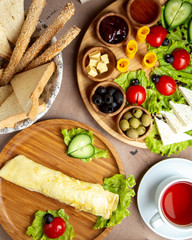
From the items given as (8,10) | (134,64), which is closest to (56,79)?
(8,10)

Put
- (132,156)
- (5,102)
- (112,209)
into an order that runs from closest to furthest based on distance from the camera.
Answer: (5,102), (112,209), (132,156)

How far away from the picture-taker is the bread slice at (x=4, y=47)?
134 cm

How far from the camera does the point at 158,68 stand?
182cm

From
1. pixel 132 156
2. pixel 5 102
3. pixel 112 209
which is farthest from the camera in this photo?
pixel 132 156

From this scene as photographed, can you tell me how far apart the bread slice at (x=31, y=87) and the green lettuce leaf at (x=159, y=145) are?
0.83 m

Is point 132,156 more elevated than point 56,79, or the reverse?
point 56,79

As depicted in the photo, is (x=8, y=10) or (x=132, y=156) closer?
(x=8, y=10)

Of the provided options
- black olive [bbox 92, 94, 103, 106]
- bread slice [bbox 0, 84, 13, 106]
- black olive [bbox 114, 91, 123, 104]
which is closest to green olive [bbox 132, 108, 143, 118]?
black olive [bbox 114, 91, 123, 104]

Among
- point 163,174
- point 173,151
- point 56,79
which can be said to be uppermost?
point 56,79

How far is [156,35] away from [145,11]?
0.19 m

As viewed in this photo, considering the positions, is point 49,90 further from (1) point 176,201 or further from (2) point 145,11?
(1) point 176,201

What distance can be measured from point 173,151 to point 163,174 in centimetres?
17

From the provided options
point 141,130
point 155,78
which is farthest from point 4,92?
point 155,78

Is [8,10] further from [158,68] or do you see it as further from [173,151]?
[173,151]
